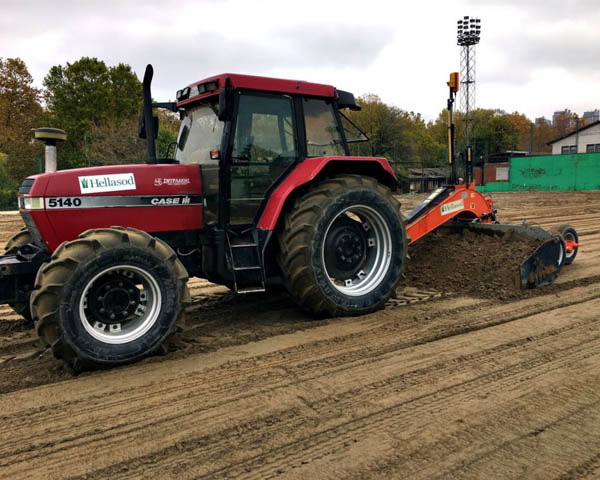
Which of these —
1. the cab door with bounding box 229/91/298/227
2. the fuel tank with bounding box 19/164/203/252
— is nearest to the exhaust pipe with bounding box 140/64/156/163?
the fuel tank with bounding box 19/164/203/252

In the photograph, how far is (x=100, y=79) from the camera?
38.2 m

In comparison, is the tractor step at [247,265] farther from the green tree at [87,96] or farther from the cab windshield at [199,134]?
the green tree at [87,96]

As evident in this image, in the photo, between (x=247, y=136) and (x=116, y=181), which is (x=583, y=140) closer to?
(x=247, y=136)

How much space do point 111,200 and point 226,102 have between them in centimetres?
126

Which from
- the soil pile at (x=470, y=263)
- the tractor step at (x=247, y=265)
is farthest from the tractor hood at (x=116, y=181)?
the soil pile at (x=470, y=263)

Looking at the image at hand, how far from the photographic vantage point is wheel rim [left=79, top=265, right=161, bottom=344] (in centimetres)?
384

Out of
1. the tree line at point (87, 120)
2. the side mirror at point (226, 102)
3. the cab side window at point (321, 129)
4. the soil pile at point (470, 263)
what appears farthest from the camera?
the tree line at point (87, 120)

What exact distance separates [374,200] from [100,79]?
38091 mm

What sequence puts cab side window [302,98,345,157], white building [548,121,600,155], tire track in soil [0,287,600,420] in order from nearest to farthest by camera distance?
1. tire track in soil [0,287,600,420]
2. cab side window [302,98,345,157]
3. white building [548,121,600,155]

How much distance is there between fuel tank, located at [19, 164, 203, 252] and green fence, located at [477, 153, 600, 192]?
31995 mm

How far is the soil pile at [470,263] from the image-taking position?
605 cm

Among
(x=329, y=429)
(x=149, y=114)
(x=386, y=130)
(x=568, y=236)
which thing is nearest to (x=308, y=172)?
(x=149, y=114)

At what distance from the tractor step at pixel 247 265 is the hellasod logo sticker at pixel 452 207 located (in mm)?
2895

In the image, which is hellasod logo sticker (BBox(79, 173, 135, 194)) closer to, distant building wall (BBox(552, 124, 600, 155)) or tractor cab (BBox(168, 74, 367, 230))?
tractor cab (BBox(168, 74, 367, 230))
